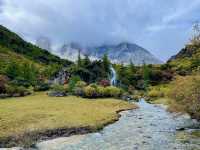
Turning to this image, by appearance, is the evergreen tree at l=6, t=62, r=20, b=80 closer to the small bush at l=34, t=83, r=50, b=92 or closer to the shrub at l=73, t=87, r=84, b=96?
the small bush at l=34, t=83, r=50, b=92

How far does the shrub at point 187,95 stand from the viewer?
44438 millimetres

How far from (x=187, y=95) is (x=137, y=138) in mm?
11049

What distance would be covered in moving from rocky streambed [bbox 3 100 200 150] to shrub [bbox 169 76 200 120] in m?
3.20

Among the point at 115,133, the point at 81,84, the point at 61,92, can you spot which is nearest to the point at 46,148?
the point at 115,133

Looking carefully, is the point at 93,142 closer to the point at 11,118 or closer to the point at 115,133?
the point at 115,133

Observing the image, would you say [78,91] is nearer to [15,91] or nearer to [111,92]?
[111,92]

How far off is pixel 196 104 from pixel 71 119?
20437mm

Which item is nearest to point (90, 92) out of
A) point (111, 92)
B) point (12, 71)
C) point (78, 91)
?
point (78, 91)

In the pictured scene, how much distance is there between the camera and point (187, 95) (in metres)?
46.0

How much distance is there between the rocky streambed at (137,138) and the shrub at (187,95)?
320cm

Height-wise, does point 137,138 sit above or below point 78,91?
below

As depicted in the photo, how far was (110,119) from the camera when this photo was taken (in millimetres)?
55656

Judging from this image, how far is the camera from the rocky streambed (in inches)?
1426

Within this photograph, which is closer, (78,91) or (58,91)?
(58,91)
